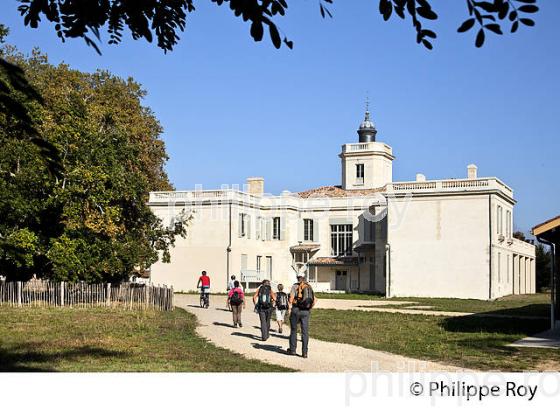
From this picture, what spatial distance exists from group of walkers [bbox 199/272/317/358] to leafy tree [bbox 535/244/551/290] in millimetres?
44679

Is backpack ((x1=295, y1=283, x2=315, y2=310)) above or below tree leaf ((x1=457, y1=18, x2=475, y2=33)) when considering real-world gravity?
below

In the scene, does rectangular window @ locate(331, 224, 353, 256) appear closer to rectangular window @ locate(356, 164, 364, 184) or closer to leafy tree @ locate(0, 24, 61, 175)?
rectangular window @ locate(356, 164, 364, 184)

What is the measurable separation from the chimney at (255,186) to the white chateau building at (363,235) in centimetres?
7

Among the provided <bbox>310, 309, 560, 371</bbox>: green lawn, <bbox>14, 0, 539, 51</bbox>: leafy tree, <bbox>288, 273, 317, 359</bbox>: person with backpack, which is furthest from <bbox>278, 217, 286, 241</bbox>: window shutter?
<bbox>14, 0, 539, 51</bbox>: leafy tree

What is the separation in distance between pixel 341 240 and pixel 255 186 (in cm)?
718

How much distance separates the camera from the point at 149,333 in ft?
61.8

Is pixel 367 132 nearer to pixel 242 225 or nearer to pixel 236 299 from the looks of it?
pixel 242 225

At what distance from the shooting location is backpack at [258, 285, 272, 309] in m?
18.1

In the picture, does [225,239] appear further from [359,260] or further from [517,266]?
[517,266]

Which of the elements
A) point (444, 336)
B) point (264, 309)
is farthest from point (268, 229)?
point (264, 309)

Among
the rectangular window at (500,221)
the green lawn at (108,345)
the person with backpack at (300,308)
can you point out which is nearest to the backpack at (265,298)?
the green lawn at (108,345)

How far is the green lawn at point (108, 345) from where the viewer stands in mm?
12922
